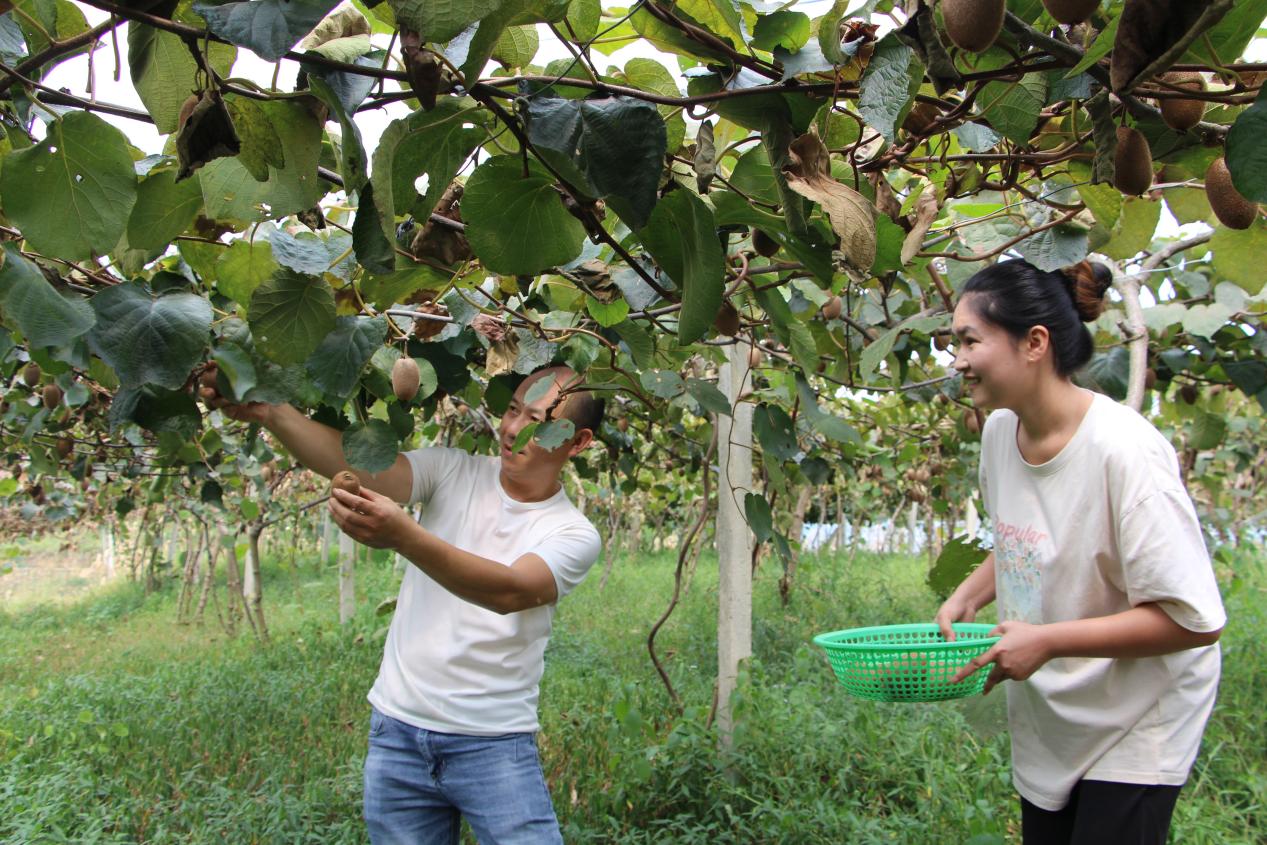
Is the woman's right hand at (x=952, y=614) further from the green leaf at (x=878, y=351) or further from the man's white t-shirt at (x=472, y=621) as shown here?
the man's white t-shirt at (x=472, y=621)

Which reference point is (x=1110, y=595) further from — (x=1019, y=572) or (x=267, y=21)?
(x=267, y=21)

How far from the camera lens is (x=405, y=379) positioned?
126cm

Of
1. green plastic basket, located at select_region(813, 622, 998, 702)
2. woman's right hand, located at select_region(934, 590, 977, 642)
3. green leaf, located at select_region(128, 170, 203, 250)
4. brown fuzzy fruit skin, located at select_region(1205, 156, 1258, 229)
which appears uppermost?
green leaf, located at select_region(128, 170, 203, 250)

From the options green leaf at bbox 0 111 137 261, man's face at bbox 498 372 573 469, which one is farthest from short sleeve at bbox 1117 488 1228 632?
green leaf at bbox 0 111 137 261

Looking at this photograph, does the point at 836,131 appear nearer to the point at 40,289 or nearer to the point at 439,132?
the point at 439,132

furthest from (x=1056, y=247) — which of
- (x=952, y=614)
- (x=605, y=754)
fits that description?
(x=605, y=754)

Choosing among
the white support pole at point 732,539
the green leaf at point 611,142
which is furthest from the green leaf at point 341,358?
the white support pole at point 732,539

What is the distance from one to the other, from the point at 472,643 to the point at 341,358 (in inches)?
26.6

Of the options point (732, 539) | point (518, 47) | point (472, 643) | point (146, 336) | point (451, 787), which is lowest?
point (451, 787)

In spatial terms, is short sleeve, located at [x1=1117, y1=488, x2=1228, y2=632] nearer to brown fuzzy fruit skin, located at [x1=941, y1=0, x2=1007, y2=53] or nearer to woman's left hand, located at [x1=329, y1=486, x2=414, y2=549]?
brown fuzzy fruit skin, located at [x1=941, y1=0, x2=1007, y2=53]

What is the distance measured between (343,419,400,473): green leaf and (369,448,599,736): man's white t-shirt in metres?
0.42

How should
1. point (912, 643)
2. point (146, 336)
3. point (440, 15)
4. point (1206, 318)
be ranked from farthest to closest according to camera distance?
point (1206, 318) → point (912, 643) → point (146, 336) → point (440, 15)

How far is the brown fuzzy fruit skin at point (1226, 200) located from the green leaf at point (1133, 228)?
0.45 metres

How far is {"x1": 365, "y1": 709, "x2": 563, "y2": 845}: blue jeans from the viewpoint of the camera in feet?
4.94
